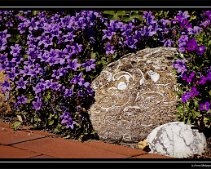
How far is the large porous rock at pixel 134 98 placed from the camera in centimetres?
367

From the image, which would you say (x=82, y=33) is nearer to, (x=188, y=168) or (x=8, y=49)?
(x=8, y=49)

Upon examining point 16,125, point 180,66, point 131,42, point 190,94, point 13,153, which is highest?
point 131,42

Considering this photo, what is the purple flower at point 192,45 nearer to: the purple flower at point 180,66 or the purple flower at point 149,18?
the purple flower at point 180,66

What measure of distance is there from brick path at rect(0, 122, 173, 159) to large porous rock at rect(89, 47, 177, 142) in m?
0.16

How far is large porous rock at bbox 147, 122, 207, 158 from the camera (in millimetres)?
3365

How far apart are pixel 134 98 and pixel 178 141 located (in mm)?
531

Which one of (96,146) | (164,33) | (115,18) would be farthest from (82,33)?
(96,146)

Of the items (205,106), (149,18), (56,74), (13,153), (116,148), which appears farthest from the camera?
(149,18)

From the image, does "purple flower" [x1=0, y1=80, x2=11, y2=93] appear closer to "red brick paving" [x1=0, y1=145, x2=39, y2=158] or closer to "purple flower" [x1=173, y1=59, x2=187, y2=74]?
"red brick paving" [x1=0, y1=145, x2=39, y2=158]

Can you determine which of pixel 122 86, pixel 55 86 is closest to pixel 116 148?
pixel 122 86

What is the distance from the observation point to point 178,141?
11.1 feet

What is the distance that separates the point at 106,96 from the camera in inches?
149

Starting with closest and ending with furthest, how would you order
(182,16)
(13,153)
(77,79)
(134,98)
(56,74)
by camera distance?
(13,153) < (134,98) < (77,79) < (56,74) < (182,16)

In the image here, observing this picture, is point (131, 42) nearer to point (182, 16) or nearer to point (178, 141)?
point (182, 16)
